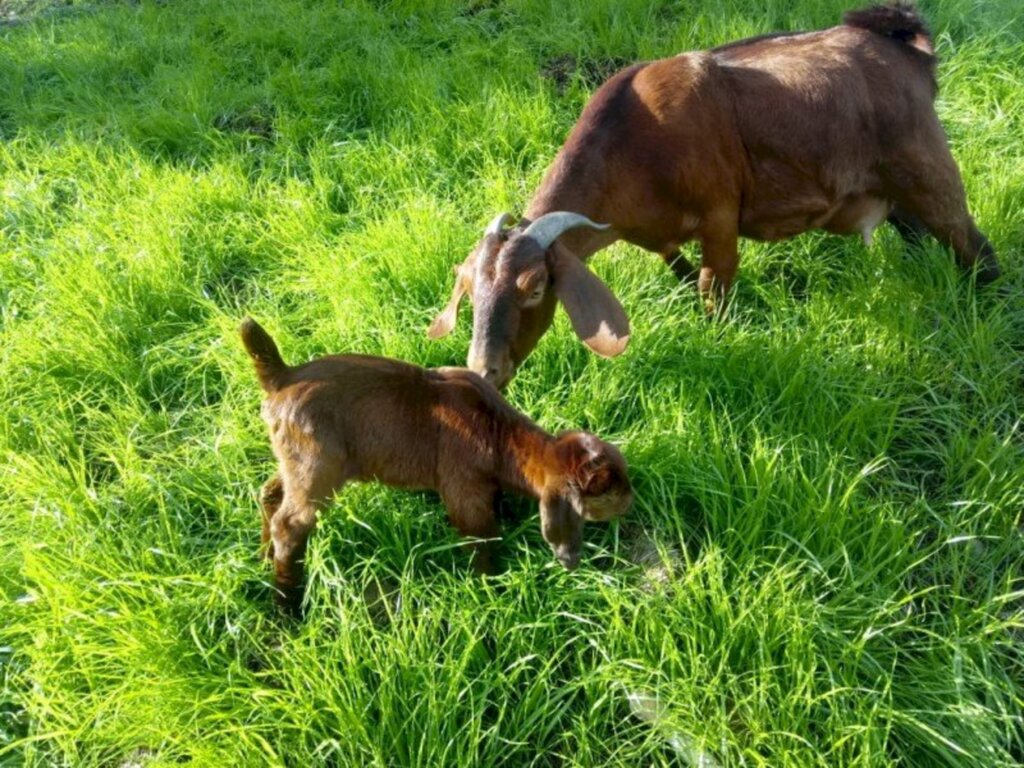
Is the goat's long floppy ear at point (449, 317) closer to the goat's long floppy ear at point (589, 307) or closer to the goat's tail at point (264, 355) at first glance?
the goat's long floppy ear at point (589, 307)

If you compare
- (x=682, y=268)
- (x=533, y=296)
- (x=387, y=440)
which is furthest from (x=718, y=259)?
(x=387, y=440)

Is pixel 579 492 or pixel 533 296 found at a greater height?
pixel 533 296

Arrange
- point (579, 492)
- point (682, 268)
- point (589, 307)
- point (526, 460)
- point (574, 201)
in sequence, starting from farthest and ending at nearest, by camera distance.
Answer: point (682, 268) → point (574, 201) → point (589, 307) → point (526, 460) → point (579, 492)

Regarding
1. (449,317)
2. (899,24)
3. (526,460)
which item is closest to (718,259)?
(449,317)

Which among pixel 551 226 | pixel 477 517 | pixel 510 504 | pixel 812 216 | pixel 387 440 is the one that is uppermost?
pixel 551 226

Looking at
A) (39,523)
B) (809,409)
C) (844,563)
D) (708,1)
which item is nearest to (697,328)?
(809,409)

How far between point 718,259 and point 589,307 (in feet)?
3.25

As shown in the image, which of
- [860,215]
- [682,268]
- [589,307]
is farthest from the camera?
[682,268]

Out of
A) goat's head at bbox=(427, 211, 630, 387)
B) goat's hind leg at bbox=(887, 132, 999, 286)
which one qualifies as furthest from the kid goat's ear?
goat's hind leg at bbox=(887, 132, 999, 286)

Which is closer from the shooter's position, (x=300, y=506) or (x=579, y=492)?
(x=579, y=492)

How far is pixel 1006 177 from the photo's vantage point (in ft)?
12.6

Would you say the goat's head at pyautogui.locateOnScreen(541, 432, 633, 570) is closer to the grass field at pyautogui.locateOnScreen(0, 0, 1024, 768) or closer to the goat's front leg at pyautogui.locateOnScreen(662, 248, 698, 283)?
the grass field at pyautogui.locateOnScreen(0, 0, 1024, 768)

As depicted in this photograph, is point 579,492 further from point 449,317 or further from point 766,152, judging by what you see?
point 766,152

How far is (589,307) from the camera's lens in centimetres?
275
